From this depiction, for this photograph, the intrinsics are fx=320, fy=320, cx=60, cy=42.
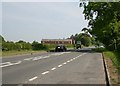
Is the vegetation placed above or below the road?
above

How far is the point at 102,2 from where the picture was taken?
63.9 metres

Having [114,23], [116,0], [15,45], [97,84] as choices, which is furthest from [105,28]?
[97,84]

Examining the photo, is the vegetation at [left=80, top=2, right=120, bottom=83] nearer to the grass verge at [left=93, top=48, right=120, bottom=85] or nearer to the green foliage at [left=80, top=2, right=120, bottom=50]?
the green foliage at [left=80, top=2, right=120, bottom=50]

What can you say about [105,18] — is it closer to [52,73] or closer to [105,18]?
[105,18]

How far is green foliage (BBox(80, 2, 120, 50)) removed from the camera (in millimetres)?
60922

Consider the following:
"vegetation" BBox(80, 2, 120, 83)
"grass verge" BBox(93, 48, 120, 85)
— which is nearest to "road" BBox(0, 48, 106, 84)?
"grass verge" BBox(93, 48, 120, 85)

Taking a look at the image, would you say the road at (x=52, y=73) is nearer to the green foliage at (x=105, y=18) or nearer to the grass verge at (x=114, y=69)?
the grass verge at (x=114, y=69)

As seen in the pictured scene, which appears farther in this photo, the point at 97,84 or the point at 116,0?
the point at 116,0

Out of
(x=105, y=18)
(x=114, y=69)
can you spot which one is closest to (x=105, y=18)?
(x=105, y=18)

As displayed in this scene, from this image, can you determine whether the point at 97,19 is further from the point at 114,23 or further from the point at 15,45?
the point at 15,45

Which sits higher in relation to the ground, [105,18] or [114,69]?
[105,18]

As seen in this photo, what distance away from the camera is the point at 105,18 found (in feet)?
210

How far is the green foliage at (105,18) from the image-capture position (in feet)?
200

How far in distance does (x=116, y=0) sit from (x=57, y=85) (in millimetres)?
51273
